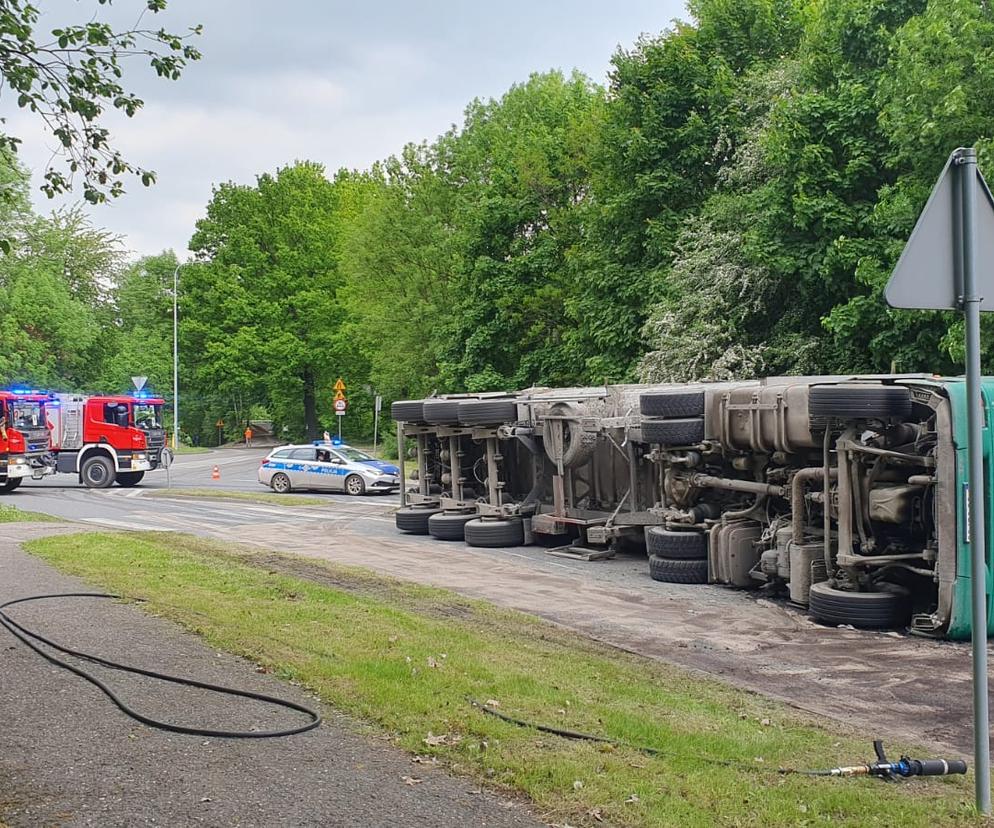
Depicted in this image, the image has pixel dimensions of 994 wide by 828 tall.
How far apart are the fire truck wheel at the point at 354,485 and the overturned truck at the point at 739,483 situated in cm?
880

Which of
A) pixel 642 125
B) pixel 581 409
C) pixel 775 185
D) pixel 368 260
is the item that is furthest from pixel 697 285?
pixel 368 260

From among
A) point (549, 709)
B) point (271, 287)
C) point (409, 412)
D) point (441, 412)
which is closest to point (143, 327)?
point (271, 287)

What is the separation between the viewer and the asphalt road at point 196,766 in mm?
4531

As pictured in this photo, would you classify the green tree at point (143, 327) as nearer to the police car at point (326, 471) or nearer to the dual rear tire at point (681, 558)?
the police car at point (326, 471)

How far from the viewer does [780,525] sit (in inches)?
459

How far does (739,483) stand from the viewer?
1234 centimetres

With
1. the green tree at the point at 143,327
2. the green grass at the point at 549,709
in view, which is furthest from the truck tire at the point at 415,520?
the green tree at the point at 143,327

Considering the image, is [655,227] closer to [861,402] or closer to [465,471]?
[465,471]

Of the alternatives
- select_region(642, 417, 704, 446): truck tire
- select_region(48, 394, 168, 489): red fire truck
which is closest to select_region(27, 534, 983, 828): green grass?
select_region(642, 417, 704, 446): truck tire

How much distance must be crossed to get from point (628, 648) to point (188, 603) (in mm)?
3869

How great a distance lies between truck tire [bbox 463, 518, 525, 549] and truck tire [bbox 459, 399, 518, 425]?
1.59 m

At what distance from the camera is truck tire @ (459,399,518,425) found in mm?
16484

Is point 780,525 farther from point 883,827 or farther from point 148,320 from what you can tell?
point 148,320

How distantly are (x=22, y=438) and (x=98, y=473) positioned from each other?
3.10 meters
